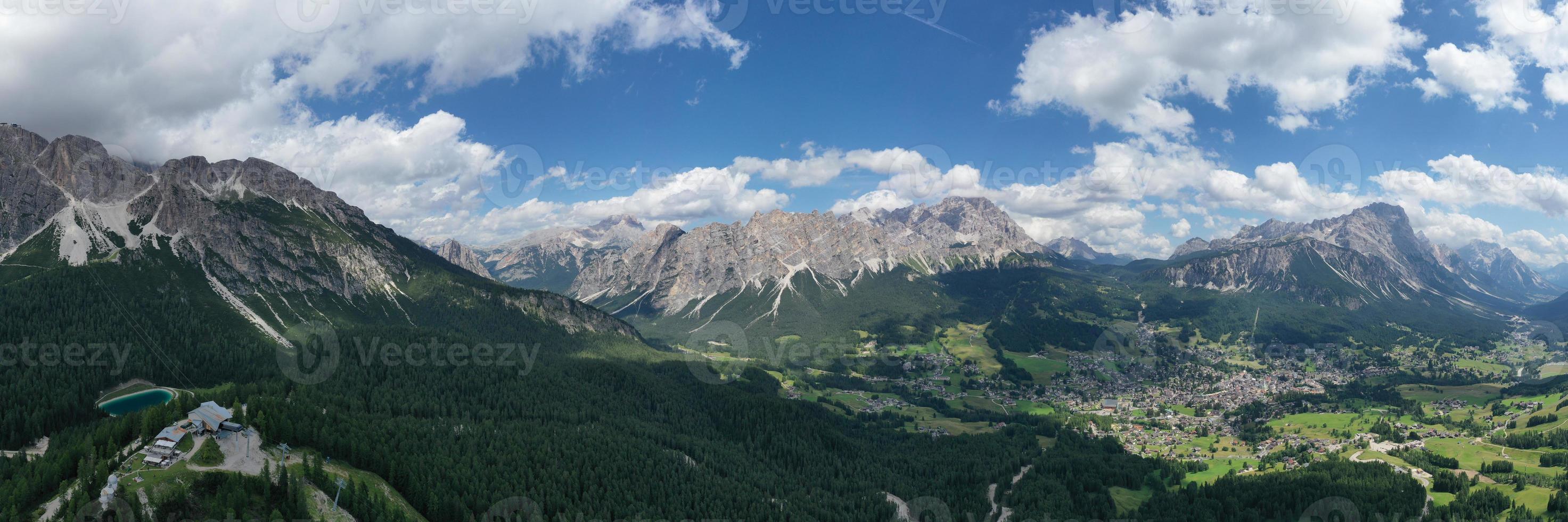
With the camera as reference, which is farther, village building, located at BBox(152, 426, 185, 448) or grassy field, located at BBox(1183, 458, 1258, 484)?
grassy field, located at BBox(1183, 458, 1258, 484)

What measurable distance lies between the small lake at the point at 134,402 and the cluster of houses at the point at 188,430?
185 ft

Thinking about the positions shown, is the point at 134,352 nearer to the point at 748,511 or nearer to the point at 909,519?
the point at 748,511

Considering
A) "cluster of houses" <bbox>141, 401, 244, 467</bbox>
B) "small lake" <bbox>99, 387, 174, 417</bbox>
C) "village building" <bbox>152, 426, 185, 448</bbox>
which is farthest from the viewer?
"small lake" <bbox>99, 387, 174, 417</bbox>

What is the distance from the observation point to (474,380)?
537ft

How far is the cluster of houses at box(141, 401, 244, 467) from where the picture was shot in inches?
2756

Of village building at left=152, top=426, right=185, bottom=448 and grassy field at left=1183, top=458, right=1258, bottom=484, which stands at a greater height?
village building at left=152, top=426, right=185, bottom=448
